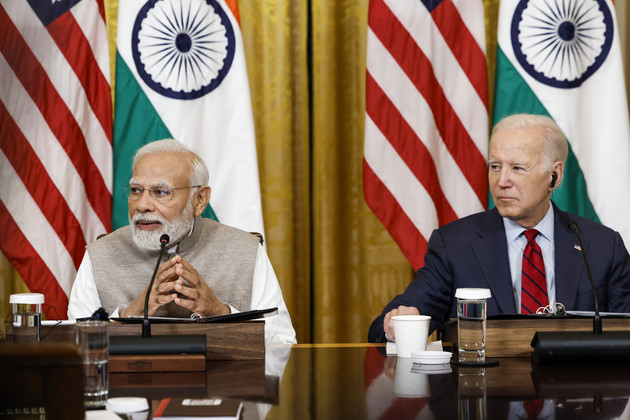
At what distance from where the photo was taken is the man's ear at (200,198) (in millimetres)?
3076

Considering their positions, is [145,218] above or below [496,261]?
above

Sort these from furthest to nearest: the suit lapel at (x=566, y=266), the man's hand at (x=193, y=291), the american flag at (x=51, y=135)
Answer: the american flag at (x=51, y=135), the suit lapel at (x=566, y=266), the man's hand at (x=193, y=291)

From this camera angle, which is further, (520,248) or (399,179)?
(399,179)

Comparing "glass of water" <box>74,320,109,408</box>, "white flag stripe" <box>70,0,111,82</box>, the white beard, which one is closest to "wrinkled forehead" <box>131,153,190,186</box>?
the white beard

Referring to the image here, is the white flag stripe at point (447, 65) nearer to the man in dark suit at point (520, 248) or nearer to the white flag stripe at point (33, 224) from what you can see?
the man in dark suit at point (520, 248)

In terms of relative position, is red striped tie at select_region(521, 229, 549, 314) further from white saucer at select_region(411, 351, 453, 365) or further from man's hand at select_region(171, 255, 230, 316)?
man's hand at select_region(171, 255, 230, 316)

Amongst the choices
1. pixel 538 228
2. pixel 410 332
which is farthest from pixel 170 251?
pixel 538 228

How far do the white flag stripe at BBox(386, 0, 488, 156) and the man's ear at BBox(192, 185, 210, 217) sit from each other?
140 cm

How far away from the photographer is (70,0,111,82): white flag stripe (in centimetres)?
375

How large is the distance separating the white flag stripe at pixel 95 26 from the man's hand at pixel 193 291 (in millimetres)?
1595

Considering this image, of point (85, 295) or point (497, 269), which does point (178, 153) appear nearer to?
point (85, 295)

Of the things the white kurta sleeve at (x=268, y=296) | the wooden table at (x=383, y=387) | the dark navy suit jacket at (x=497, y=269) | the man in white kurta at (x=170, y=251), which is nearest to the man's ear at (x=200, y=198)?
the man in white kurta at (x=170, y=251)

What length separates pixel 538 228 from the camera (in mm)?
2912

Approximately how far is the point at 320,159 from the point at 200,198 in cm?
112
